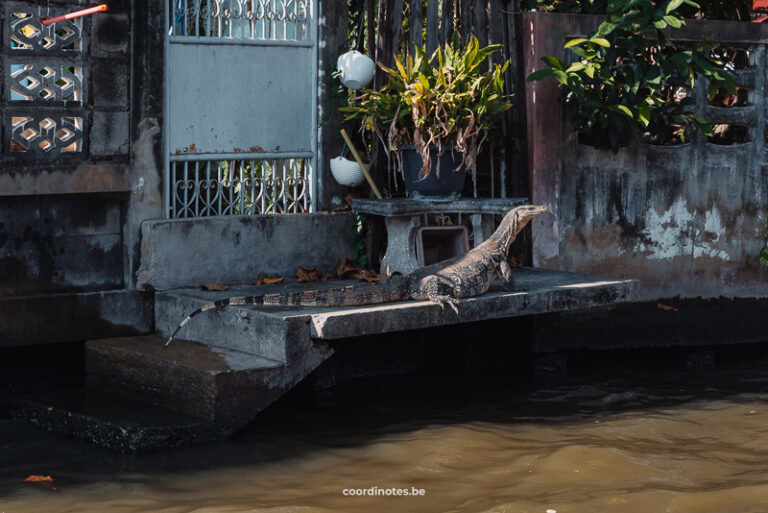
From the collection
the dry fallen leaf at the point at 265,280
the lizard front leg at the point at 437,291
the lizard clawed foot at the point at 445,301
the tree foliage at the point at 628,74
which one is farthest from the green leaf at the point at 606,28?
the dry fallen leaf at the point at 265,280

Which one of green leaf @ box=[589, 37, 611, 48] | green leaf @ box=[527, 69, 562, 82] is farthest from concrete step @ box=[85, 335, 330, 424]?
green leaf @ box=[589, 37, 611, 48]

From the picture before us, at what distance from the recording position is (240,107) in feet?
28.8

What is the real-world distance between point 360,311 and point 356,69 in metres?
2.20

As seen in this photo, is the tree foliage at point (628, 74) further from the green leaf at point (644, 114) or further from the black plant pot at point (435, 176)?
the black plant pot at point (435, 176)

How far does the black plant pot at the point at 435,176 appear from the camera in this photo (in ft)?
28.8

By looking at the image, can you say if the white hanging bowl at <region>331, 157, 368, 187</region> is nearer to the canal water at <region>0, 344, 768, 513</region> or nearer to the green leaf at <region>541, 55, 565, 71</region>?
the canal water at <region>0, 344, 768, 513</region>

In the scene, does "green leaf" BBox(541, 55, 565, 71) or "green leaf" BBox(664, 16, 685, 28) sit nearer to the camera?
"green leaf" BBox(664, 16, 685, 28)

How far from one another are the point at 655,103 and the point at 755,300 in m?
2.34

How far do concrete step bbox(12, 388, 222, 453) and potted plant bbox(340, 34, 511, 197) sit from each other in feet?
8.96

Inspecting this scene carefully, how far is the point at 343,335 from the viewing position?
7520 millimetres

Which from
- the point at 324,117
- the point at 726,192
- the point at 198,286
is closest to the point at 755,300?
the point at 726,192

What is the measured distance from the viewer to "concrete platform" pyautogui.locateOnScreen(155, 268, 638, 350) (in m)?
7.48

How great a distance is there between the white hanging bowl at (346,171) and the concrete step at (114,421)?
8.46 ft

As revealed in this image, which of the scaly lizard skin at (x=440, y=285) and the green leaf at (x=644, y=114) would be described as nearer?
the scaly lizard skin at (x=440, y=285)
